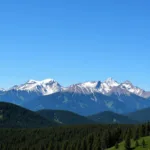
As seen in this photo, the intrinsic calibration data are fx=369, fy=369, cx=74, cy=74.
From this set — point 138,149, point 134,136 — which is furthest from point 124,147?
point 134,136

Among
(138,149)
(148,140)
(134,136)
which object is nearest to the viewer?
(138,149)

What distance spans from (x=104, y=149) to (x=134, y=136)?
1779 centimetres

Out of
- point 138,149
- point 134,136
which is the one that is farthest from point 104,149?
point 138,149

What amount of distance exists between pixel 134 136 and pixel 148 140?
53.6ft

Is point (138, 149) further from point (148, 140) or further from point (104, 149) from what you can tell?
point (104, 149)

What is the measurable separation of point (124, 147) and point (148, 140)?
13262 millimetres

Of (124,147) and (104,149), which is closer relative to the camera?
(124,147)

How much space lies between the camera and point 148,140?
178750 mm

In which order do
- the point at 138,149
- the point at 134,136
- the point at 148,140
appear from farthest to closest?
the point at 134,136 → the point at 148,140 → the point at 138,149

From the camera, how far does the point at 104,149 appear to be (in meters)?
199

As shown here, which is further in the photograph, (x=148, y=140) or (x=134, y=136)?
(x=134, y=136)

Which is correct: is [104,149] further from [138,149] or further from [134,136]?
[138,149]

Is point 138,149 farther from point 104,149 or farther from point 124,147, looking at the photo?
point 104,149

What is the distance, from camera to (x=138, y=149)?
6516 inches
